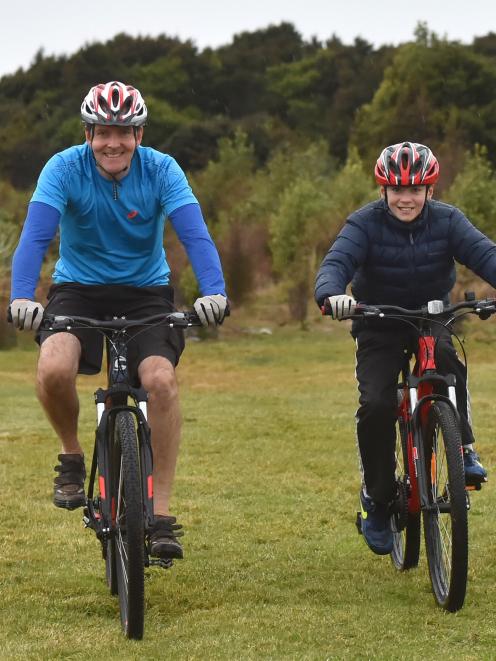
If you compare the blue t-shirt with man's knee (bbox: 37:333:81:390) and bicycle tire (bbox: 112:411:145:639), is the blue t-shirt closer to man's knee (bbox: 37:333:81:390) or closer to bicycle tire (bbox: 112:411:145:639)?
man's knee (bbox: 37:333:81:390)

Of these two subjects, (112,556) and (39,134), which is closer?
(112,556)

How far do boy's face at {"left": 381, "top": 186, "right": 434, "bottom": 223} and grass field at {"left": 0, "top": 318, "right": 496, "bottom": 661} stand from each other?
75.8 inches

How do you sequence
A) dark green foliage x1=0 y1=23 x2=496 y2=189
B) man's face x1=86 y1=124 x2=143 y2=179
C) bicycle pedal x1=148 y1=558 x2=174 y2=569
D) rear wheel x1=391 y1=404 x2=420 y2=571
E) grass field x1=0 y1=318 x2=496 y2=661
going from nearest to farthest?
grass field x1=0 y1=318 x2=496 y2=661 → bicycle pedal x1=148 y1=558 x2=174 y2=569 → man's face x1=86 y1=124 x2=143 y2=179 → rear wheel x1=391 y1=404 x2=420 y2=571 → dark green foliage x1=0 y1=23 x2=496 y2=189

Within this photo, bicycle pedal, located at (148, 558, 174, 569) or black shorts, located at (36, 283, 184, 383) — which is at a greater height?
black shorts, located at (36, 283, 184, 383)

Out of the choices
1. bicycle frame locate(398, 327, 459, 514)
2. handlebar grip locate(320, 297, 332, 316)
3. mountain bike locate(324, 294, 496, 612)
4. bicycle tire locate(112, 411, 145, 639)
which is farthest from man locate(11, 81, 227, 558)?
bicycle frame locate(398, 327, 459, 514)

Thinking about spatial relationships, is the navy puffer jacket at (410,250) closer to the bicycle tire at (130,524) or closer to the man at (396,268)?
the man at (396,268)

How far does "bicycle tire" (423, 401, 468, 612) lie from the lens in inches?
230

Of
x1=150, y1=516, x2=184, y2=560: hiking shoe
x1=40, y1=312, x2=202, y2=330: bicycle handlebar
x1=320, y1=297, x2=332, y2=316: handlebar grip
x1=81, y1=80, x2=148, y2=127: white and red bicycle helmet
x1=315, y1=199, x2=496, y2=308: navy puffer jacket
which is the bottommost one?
x1=150, y1=516, x2=184, y2=560: hiking shoe

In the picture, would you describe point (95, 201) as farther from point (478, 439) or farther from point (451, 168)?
point (451, 168)

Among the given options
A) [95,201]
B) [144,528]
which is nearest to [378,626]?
[144,528]

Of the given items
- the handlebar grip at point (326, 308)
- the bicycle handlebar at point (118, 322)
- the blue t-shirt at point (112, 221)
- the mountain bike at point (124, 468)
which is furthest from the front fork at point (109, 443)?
the handlebar grip at point (326, 308)

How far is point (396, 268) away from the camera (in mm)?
6703

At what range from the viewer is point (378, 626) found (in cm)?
585

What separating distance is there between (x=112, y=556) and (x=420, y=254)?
7.14 feet
